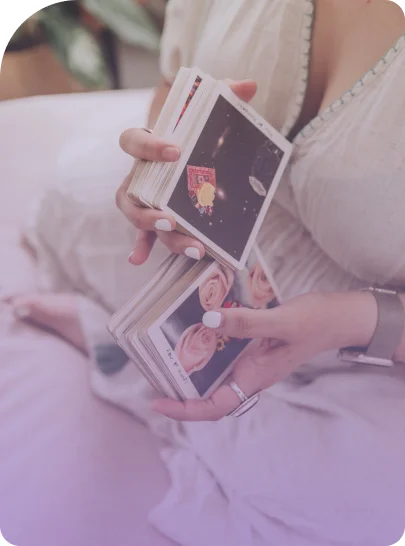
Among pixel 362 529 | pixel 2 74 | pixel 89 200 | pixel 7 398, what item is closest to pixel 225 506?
pixel 362 529

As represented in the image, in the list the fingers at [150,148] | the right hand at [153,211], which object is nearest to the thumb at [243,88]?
the right hand at [153,211]

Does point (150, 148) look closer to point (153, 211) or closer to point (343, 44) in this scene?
point (153, 211)

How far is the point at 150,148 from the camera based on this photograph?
45cm

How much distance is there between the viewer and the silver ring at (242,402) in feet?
1.66

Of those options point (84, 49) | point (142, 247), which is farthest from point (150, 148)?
point (84, 49)

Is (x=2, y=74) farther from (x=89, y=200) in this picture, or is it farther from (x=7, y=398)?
(x=7, y=398)

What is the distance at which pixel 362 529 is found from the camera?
462 millimetres

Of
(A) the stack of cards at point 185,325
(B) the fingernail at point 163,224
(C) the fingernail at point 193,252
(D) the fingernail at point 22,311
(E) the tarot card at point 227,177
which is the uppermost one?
(E) the tarot card at point 227,177

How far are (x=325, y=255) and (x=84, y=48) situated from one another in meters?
0.39

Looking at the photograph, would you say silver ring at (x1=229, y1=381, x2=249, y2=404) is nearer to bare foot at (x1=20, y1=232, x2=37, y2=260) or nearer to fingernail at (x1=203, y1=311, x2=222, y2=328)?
fingernail at (x1=203, y1=311, x2=222, y2=328)

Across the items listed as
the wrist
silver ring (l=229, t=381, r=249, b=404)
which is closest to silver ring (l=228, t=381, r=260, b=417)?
silver ring (l=229, t=381, r=249, b=404)

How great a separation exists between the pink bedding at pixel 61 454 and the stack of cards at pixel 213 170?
211 mm

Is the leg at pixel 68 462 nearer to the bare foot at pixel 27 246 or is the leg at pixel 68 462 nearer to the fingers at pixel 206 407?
the fingers at pixel 206 407

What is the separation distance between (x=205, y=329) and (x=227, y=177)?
16 centimetres
